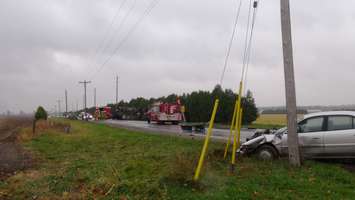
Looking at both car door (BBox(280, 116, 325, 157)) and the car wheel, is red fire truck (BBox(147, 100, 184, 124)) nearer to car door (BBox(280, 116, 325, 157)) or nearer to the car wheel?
the car wheel

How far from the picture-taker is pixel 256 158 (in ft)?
32.0

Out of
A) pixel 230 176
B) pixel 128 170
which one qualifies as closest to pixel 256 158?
pixel 230 176

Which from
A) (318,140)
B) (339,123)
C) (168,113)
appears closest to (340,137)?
(339,123)

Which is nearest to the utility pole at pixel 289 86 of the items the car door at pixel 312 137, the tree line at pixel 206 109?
the car door at pixel 312 137

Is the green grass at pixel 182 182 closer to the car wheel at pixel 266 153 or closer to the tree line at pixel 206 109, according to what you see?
the car wheel at pixel 266 153

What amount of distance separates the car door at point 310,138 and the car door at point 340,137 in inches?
6.3

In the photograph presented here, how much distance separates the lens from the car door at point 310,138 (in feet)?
30.1

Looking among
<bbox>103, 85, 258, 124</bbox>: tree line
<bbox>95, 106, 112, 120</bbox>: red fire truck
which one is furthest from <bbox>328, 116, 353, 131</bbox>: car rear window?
<bbox>95, 106, 112, 120</bbox>: red fire truck

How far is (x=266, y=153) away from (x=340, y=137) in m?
2.09

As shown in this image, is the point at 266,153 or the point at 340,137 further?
the point at 266,153

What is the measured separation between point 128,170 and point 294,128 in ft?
15.2

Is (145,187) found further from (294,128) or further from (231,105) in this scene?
(231,105)

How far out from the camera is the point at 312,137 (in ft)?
30.4

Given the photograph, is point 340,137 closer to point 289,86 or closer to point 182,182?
point 289,86
